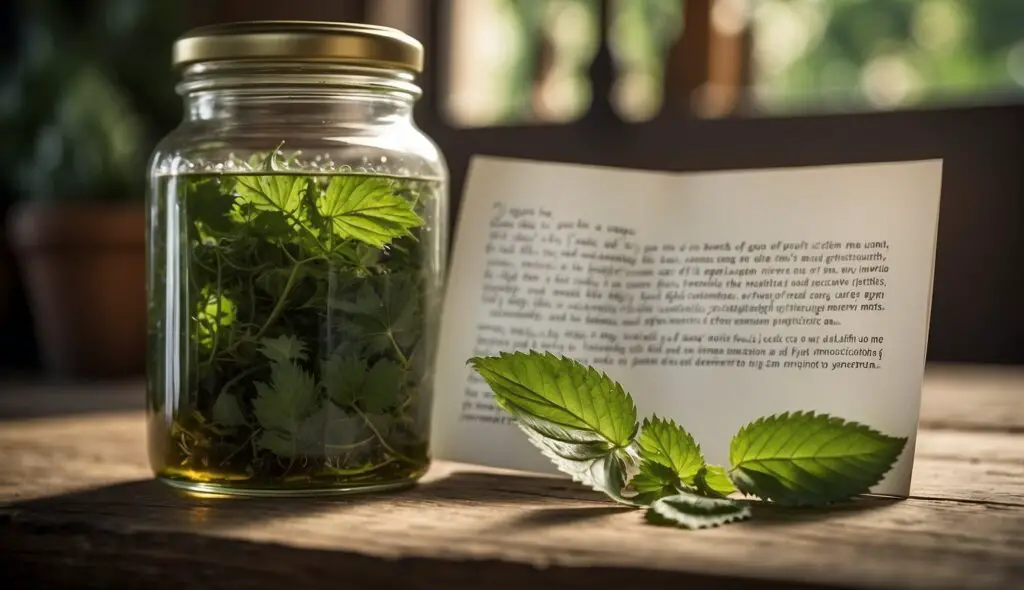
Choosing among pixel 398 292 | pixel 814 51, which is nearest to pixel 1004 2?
pixel 814 51

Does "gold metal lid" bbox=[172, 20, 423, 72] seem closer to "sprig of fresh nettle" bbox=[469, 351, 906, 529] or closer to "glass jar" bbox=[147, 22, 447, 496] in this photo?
"glass jar" bbox=[147, 22, 447, 496]

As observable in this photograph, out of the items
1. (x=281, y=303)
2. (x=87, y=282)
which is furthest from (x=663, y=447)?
(x=87, y=282)

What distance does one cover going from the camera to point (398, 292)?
0.64 meters

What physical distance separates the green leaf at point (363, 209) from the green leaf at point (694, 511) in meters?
0.22

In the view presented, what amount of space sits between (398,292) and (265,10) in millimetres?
1261

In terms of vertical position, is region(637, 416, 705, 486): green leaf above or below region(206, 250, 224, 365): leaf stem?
below

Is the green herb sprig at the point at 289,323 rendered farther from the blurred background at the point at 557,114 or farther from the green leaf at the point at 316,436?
the blurred background at the point at 557,114

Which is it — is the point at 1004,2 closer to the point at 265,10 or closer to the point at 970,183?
the point at 970,183

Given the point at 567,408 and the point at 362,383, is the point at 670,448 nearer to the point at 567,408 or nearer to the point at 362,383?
the point at 567,408

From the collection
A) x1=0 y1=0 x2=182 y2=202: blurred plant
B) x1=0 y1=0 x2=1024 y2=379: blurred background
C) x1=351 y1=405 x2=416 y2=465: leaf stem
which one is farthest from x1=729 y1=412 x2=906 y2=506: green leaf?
x1=0 y1=0 x2=182 y2=202: blurred plant

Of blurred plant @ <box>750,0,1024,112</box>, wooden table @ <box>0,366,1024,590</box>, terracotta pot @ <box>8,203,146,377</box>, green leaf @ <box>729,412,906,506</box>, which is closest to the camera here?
wooden table @ <box>0,366,1024,590</box>

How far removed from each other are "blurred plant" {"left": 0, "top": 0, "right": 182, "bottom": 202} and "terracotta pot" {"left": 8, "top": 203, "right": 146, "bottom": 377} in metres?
0.06

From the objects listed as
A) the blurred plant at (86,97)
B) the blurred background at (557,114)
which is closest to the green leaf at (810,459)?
the blurred background at (557,114)

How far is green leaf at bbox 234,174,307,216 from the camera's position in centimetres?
61
